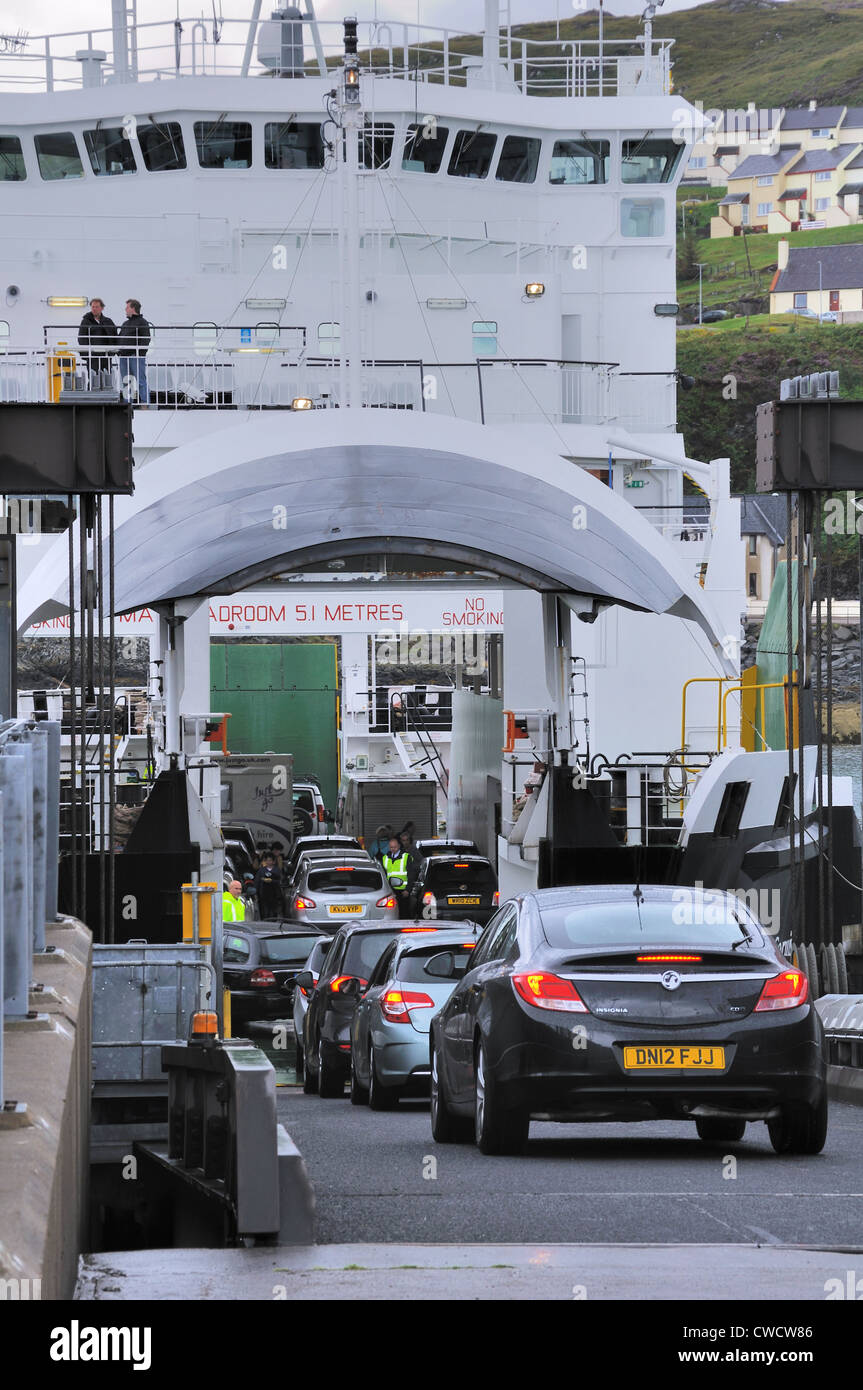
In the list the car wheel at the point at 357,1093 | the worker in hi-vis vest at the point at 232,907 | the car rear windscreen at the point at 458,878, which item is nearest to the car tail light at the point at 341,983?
the car wheel at the point at 357,1093

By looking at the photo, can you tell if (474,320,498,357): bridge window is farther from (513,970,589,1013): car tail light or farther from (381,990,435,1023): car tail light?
(513,970,589,1013): car tail light

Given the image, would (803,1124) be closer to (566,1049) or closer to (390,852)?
(566,1049)

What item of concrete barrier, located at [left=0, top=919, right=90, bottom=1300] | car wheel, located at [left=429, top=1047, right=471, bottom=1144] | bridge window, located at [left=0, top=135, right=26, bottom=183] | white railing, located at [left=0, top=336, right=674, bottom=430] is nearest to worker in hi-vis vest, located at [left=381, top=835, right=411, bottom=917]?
white railing, located at [left=0, top=336, right=674, bottom=430]

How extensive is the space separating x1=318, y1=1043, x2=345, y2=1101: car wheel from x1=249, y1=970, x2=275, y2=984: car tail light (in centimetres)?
574

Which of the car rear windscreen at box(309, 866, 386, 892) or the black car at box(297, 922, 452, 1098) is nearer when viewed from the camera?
the black car at box(297, 922, 452, 1098)

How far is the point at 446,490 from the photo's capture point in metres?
20.8

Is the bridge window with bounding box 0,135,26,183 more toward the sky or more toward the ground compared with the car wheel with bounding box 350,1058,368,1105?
more toward the sky

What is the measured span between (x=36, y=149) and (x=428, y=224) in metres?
6.86

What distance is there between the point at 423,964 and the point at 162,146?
22907 mm

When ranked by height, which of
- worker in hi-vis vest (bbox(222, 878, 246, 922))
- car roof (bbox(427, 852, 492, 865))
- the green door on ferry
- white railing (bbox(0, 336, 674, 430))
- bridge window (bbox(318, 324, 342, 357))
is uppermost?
bridge window (bbox(318, 324, 342, 357))

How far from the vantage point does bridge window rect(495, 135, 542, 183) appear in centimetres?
3556

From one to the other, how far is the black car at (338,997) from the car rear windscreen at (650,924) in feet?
22.4

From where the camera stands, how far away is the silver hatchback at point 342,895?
92.1 feet
